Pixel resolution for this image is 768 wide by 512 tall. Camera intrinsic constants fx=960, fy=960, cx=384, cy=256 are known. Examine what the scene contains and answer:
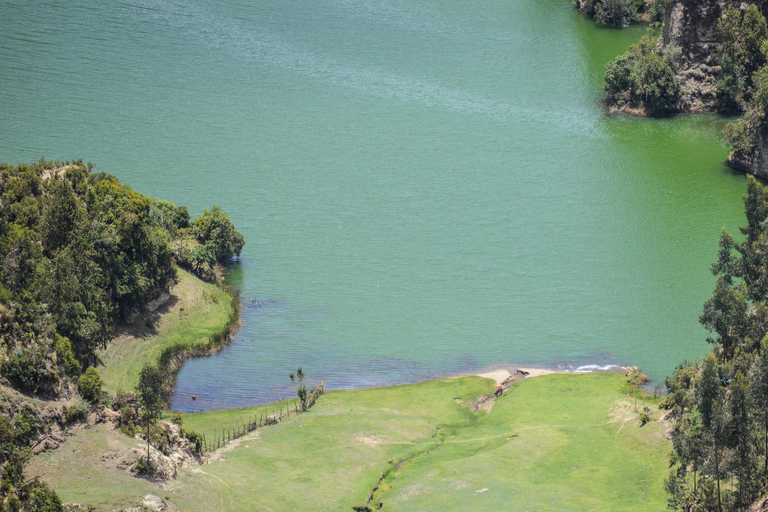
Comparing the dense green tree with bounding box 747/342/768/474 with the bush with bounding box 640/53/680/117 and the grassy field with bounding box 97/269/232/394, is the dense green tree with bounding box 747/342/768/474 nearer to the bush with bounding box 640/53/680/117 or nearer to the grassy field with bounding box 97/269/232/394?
the grassy field with bounding box 97/269/232/394

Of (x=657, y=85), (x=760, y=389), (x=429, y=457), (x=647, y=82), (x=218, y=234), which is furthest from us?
(x=647, y=82)

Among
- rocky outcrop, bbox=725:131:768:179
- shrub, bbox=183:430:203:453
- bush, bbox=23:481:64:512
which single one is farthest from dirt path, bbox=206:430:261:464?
rocky outcrop, bbox=725:131:768:179

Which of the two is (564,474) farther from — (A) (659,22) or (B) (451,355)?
(A) (659,22)

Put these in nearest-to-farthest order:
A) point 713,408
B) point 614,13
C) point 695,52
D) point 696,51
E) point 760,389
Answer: point 713,408, point 760,389, point 696,51, point 695,52, point 614,13

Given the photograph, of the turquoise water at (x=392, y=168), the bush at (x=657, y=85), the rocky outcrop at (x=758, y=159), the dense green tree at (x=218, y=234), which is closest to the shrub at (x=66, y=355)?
the turquoise water at (x=392, y=168)

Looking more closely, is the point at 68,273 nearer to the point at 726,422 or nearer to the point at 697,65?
the point at 726,422

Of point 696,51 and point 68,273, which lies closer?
point 68,273

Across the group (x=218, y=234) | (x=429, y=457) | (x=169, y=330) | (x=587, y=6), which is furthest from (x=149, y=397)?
(x=587, y=6)
